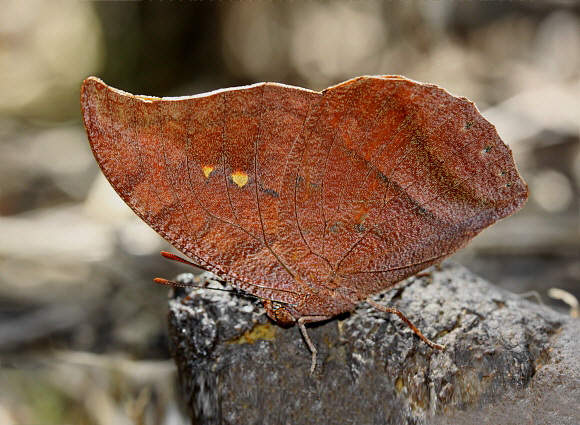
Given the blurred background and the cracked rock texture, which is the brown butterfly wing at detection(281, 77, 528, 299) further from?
the blurred background

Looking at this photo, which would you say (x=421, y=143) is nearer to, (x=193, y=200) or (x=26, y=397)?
(x=193, y=200)

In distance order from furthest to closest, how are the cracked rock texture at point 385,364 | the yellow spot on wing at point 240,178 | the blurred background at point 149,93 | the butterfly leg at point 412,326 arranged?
1. the blurred background at point 149,93
2. the butterfly leg at point 412,326
3. the cracked rock texture at point 385,364
4. the yellow spot on wing at point 240,178

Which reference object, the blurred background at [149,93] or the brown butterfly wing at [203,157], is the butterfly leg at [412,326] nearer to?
the brown butterfly wing at [203,157]

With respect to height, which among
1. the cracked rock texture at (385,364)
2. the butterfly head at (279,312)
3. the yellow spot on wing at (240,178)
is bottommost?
the cracked rock texture at (385,364)

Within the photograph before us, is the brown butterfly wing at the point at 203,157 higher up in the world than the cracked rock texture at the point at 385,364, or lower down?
higher up

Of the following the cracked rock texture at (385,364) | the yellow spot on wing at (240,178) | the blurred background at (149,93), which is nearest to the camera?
the yellow spot on wing at (240,178)

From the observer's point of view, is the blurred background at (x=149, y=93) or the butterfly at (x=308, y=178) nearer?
the butterfly at (x=308, y=178)

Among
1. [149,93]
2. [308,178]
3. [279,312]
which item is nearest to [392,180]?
[308,178]

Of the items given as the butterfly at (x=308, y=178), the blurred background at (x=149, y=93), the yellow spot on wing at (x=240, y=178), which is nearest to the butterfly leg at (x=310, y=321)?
the butterfly at (x=308, y=178)
